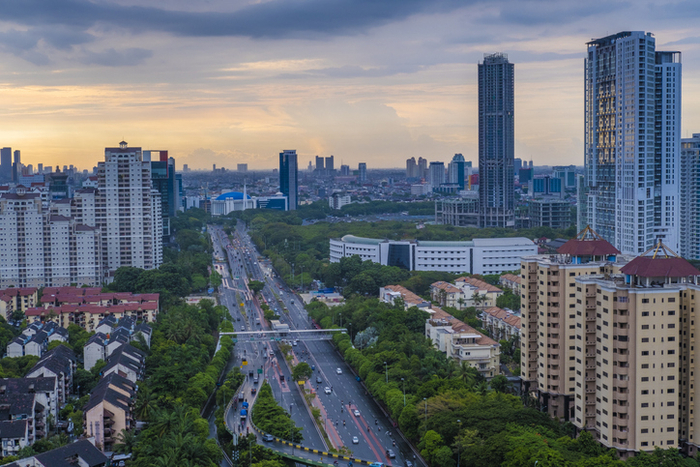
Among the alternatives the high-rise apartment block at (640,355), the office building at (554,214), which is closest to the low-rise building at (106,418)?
the high-rise apartment block at (640,355)

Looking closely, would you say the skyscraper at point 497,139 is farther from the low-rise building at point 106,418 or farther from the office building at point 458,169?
the office building at point 458,169

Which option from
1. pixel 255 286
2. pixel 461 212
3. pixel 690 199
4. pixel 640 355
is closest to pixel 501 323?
pixel 640 355

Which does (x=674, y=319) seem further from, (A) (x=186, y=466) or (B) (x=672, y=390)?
(A) (x=186, y=466)

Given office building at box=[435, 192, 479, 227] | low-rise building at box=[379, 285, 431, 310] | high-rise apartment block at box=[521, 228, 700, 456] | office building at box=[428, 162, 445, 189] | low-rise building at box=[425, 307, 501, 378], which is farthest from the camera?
office building at box=[428, 162, 445, 189]

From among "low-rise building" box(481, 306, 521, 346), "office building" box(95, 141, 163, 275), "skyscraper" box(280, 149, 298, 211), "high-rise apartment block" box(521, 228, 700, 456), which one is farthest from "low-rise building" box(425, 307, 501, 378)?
"skyscraper" box(280, 149, 298, 211)

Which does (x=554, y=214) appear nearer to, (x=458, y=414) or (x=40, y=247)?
(x=40, y=247)

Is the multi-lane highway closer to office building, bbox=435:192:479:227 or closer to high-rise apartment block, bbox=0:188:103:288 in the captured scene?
high-rise apartment block, bbox=0:188:103:288

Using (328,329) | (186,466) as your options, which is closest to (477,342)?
(328,329)
